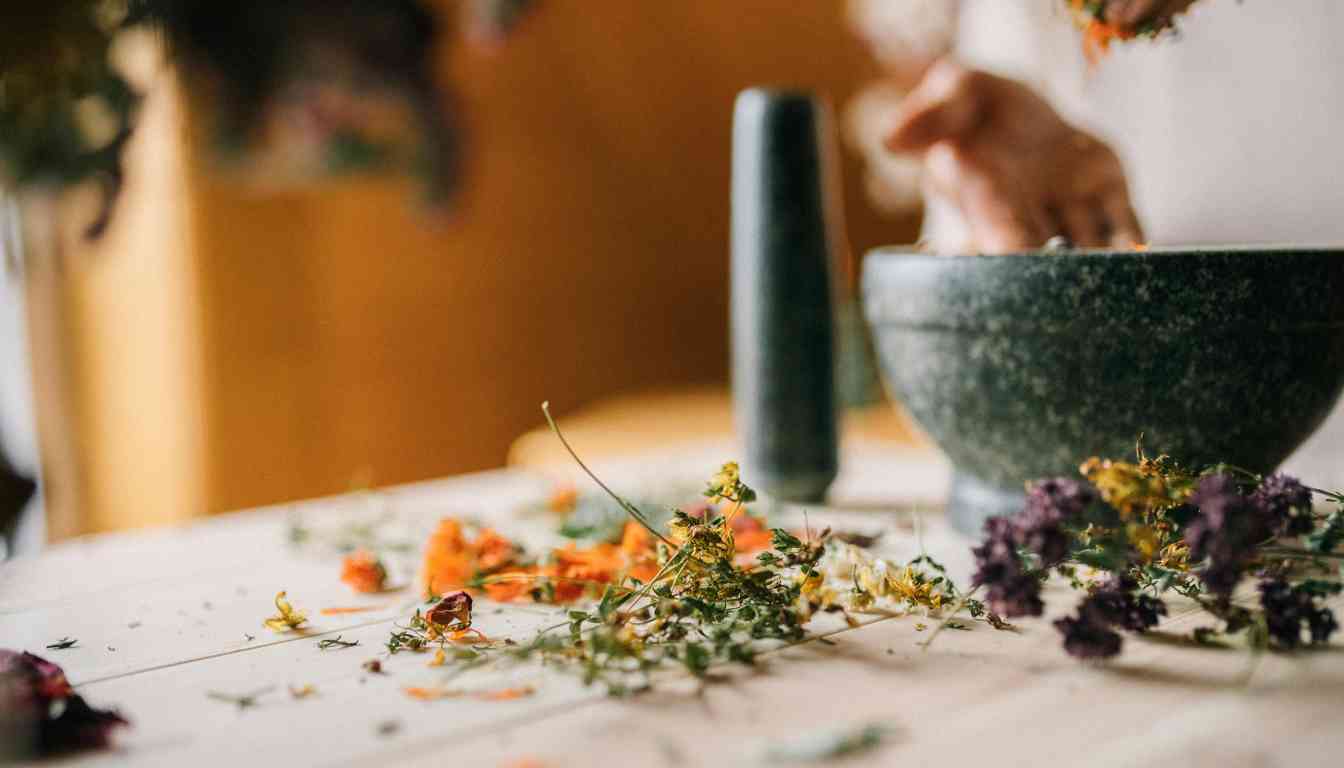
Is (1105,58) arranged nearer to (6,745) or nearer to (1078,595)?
(1078,595)

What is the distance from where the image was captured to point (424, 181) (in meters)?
2.41

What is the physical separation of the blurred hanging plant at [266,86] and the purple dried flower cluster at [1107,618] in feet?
4.88

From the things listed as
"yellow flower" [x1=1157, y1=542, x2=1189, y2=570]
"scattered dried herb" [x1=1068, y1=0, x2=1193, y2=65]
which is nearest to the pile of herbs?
"yellow flower" [x1=1157, y1=542, x2=1189, y2=570]

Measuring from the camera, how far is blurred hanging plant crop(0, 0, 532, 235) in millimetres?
1589

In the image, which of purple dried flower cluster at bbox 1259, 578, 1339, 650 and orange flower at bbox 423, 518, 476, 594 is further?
orange flower at bbox 423, 518, 476, 594

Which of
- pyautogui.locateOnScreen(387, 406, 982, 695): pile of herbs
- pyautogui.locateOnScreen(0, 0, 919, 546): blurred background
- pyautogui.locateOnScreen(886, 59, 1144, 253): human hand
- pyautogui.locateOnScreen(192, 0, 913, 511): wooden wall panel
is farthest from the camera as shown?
pyautogui.locateOnScreen(192, 0, 913, 511): wooden wall panel

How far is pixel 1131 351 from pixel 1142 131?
1.77 ft

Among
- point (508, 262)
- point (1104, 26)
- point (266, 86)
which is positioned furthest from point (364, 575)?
point (508, 262)

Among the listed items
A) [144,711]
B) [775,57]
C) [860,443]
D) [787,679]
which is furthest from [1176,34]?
[775,57]

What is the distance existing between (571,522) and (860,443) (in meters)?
0.53

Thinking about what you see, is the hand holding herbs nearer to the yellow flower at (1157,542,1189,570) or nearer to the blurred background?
the yellow flower at (1157,542,1189,570)

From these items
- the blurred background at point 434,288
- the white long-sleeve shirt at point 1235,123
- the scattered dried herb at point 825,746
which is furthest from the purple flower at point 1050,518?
the blurred background at point 434,288

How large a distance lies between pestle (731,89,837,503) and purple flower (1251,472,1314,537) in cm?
40

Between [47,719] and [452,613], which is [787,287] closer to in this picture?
[452,613]
